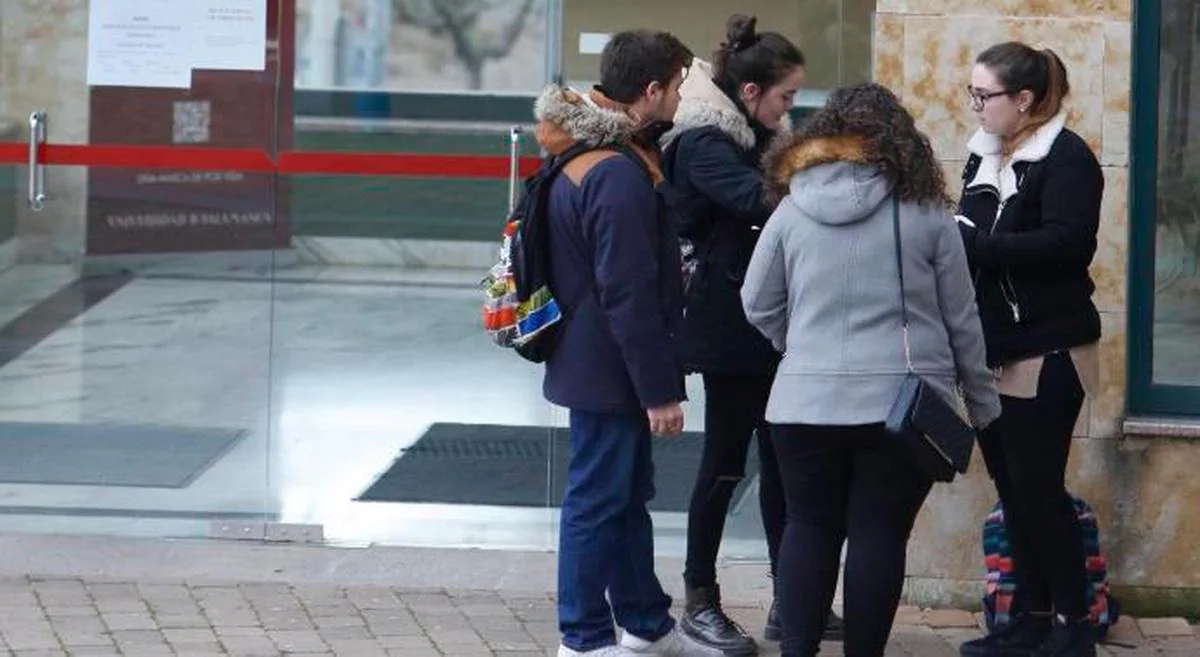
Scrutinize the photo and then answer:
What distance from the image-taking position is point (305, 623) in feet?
21.6

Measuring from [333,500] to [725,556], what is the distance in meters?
1.35

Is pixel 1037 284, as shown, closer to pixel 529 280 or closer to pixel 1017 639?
pixel 1017 639

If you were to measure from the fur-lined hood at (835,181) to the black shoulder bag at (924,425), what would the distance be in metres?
0.08

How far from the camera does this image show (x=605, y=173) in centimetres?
577

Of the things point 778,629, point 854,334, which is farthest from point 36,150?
point 854,334

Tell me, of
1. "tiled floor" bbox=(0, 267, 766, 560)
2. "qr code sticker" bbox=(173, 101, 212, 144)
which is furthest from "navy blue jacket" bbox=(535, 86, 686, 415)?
"qr code sticker" bbox=(173, 101, 212, 144)

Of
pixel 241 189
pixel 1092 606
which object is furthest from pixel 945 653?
pixel 241 189

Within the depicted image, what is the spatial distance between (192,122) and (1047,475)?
314cm

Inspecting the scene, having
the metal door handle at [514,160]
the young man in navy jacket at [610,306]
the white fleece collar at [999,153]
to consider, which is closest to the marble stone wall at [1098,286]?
the white fleece collar at [999,153]

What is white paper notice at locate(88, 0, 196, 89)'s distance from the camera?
7.68 meters

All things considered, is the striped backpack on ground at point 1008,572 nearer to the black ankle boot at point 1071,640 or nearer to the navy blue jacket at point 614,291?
the black ankle boot at point 1071,640

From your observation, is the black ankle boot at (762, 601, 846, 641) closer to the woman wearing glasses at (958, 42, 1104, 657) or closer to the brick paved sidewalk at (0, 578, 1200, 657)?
the brick paved sidewalk at (0, 578, 1200, 657)

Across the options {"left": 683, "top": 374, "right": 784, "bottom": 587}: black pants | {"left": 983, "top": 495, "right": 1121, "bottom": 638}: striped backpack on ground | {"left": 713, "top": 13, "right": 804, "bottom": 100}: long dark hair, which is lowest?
{"left": 983, "top": 495, "right": 1121, "bottom": 638}: striped backpack on ground

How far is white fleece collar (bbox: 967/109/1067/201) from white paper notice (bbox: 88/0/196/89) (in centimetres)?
274
